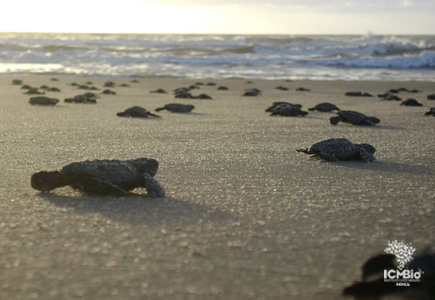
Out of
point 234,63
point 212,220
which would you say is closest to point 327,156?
point 212,220

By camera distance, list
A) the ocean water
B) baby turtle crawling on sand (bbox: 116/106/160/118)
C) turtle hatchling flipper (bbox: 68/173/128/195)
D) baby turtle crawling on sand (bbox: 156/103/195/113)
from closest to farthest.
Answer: turtle hatchling flipper (bbox: 68/173/128/195), baby turtle crawling on sand (bbox: 116/106/160/118), baby turtle crawling on sand (bbox: 156/103/195/113), the ocean water

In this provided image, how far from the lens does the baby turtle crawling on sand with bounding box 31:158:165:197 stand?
295 centimetres

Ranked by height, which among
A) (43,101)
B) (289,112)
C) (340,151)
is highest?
(340,151)

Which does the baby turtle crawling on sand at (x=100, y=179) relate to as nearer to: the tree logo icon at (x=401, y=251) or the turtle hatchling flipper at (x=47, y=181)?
the turtle hatchling flipper at (x=47, y=181)

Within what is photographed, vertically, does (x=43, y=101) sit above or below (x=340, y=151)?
below

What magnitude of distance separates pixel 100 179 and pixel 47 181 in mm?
313

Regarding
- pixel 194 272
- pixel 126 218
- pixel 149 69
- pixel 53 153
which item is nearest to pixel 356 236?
pixel 194 272

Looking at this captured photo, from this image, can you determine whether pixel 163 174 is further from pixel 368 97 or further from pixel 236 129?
pixel 368 97

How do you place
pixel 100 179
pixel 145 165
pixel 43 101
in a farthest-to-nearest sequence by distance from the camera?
pixel 43 101
pixel 145 165
pixel 100 179

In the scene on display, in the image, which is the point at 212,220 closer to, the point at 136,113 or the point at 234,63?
the point at 136,113

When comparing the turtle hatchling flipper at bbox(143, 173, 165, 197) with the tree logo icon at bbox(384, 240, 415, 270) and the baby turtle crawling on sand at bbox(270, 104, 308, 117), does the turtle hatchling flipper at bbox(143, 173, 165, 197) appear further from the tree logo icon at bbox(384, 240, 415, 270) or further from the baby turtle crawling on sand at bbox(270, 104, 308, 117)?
the baby turtle crawling on sand at bbox(270, 104, 308, 117)

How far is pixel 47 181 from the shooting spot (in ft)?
9.97

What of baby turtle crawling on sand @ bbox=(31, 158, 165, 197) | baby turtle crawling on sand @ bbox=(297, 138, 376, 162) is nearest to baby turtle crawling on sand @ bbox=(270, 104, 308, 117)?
baby turtle crawling on sand @ bbox=(297, 138, 376, 162)
